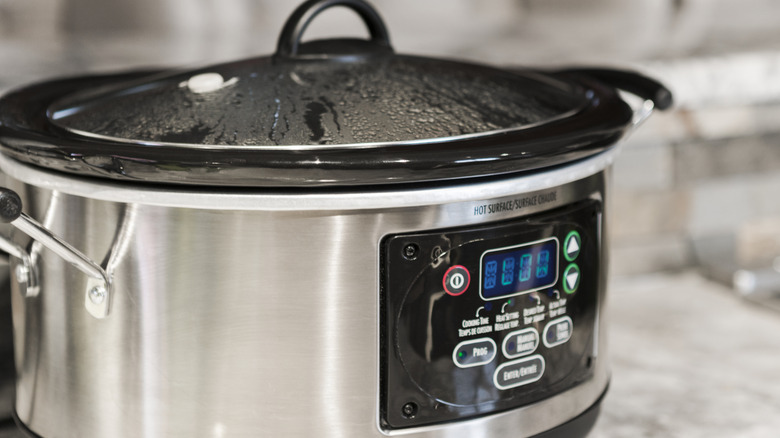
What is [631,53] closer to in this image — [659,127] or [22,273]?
[659,127]

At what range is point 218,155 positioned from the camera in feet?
1.78

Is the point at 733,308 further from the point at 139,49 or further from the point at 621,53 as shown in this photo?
the point at 139,49

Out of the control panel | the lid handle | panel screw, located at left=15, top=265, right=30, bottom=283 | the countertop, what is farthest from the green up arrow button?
panel screw, located at left=15, top=265, right=30, bottom=283

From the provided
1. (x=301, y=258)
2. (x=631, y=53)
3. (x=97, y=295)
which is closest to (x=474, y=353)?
(x=301, y=258)

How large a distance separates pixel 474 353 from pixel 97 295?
A: 0.88 ft

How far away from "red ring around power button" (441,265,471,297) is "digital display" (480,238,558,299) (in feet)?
0.04

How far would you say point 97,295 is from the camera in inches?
23.7

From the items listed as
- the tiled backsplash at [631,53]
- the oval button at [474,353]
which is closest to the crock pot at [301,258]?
the oval button at [474,353]

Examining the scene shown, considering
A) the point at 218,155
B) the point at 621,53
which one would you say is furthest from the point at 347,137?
the point at 621,53

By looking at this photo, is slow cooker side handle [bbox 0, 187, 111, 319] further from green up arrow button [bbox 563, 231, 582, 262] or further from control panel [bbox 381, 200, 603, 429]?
green up arrow button [bbox 563, 231, 582, 262]

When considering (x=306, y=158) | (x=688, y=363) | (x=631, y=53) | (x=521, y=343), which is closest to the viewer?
(x=306, y=158)

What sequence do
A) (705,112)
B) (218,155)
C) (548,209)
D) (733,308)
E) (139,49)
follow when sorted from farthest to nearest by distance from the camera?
(705,112), (733,308), (139,49), (548,209), (218,155)

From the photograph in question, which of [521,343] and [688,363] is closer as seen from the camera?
[521,343]

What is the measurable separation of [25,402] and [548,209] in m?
0.44
